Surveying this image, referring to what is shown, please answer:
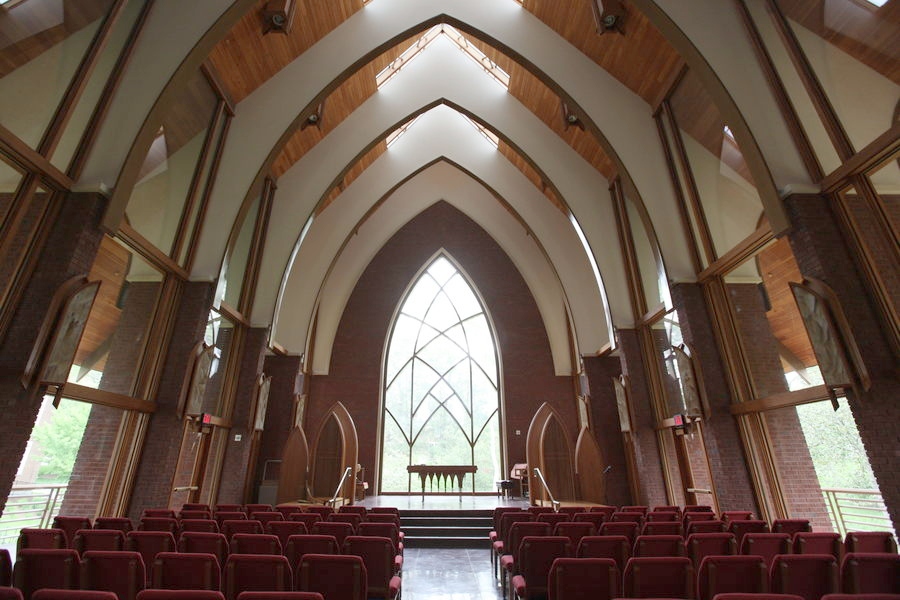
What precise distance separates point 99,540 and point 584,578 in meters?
3.17

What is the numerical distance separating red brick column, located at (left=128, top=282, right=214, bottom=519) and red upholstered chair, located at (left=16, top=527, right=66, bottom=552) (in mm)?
3159

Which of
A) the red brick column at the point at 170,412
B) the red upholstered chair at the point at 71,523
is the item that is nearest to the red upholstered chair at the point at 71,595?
the red upholstered chair at the point at 71,523

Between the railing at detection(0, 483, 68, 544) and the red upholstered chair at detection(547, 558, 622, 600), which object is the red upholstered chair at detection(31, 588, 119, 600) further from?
the railing at detection(0, 483, 68, 544)

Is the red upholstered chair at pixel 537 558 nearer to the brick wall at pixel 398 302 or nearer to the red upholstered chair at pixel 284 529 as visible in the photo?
the red upholstered chair at pixel 284 529

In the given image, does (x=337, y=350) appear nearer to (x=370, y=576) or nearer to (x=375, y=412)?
(x=375, y=412)

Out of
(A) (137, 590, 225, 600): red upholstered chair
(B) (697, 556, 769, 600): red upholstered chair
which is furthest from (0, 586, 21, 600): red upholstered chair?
(B) (697, 556, 769, 600): red upholstered chair

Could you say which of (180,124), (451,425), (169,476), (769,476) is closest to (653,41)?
(769,476)

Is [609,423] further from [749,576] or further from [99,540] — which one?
[99,540]

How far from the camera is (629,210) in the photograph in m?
9.42

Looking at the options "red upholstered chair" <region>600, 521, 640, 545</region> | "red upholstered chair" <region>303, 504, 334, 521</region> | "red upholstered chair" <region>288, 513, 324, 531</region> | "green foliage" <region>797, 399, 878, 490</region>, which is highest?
"green foliage" <region>797, 399, 878, 490</region>

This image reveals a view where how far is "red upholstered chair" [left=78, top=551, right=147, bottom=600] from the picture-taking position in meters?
2.35

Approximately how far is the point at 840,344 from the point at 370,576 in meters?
4.82

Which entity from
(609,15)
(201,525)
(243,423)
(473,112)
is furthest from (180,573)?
(473,112)

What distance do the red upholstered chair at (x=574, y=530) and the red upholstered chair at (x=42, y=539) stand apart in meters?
3.66
